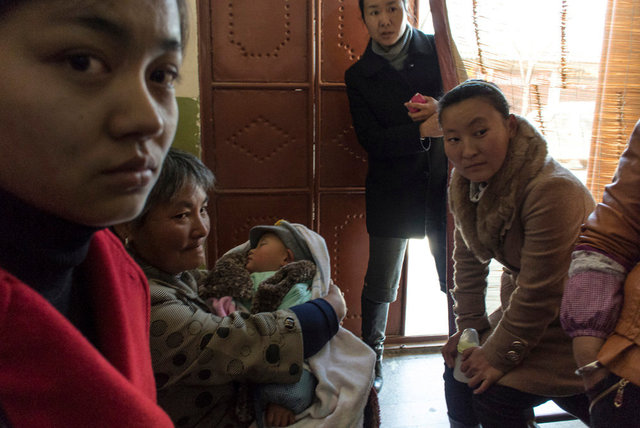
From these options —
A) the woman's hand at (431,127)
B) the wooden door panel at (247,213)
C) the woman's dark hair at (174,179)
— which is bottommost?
the wooden door panel at (247,213)

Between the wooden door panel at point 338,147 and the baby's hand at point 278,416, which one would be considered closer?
the baby's hand at point 278,416

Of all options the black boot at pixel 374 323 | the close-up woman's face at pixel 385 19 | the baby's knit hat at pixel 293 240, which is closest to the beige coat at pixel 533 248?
the baby's knit hat at pixel 293 240

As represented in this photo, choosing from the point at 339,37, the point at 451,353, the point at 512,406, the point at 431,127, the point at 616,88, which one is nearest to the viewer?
the point at 512,406

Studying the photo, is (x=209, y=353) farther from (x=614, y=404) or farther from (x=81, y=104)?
(x=614, y=404)

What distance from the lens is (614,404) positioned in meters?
0.89

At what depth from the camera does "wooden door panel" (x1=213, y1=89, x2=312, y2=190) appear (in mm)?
2484

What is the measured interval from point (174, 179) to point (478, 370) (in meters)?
1.02

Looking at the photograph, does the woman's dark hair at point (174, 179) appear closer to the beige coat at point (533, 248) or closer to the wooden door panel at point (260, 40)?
the beige coat at point (533, 248)

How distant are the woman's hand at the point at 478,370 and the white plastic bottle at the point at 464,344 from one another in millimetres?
23

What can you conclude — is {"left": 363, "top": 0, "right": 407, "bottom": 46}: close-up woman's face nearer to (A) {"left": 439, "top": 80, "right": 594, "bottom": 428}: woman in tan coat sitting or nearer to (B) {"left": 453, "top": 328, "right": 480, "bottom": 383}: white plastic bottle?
(A) {"left": 439, "top": 80, "right": 594, "bottom": 428}: woman in tan coat sitting

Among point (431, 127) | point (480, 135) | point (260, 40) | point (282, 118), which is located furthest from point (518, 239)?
point (260, 40)

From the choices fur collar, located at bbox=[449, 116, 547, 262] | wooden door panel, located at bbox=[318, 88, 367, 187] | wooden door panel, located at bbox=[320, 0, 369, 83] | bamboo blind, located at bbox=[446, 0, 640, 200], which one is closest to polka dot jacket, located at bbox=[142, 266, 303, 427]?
fur collar, located at bbox=[449, 116, 547, 262]

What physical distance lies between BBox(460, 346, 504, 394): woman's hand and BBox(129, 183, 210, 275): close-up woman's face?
2.86 ft

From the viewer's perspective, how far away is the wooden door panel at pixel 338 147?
255cm
